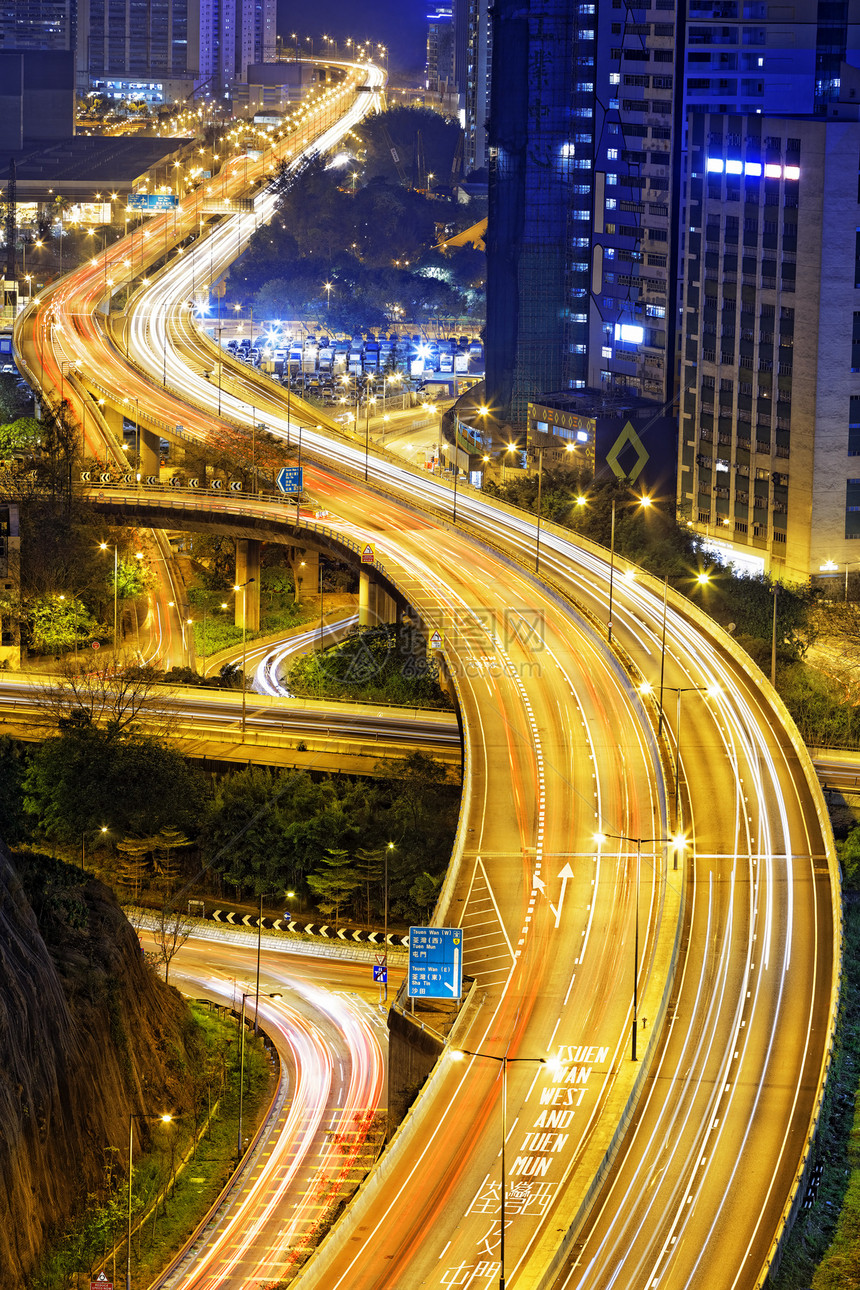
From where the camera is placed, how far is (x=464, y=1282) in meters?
42.9

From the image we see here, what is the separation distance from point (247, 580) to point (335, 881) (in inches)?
1536

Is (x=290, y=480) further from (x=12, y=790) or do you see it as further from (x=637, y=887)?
(x=637, y=887)

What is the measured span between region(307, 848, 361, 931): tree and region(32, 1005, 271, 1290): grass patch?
13134mm

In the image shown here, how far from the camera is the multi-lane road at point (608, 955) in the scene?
4512 cm

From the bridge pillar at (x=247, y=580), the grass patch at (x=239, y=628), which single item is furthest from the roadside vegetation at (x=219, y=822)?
the bridge pillar at (x=247, y=580)

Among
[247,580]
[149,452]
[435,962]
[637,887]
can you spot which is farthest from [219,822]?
[149,452]

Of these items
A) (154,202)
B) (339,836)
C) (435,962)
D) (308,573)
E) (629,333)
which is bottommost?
(339,836)

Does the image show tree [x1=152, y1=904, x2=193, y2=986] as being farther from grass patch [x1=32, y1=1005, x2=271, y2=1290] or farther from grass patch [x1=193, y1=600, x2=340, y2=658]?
grass patch [x1=193, y1=600, x2=340, y2=658]

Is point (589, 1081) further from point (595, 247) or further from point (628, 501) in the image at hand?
point (595, 247)

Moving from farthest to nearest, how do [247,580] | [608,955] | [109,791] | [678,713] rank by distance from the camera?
[247,580] < [109,791] < [678,713] < [608,955]

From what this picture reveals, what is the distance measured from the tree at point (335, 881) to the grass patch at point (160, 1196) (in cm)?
1313

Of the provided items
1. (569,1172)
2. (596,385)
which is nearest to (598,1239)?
(569,1172)

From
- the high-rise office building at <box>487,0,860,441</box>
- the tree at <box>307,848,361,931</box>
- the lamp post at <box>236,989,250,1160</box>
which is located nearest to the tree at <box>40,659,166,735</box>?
the tree at <box>307,848,361,931</box>

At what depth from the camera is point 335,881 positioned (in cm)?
7531
